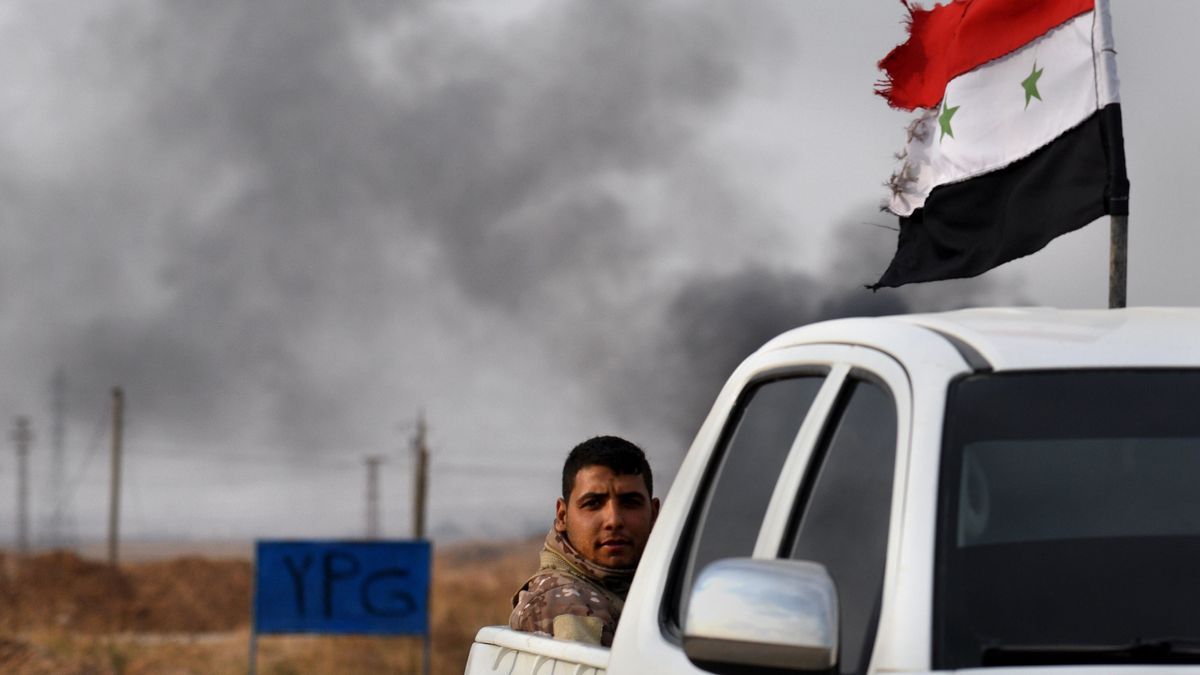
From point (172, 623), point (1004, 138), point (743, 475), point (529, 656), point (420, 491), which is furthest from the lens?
point (172, 623)

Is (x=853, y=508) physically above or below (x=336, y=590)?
above

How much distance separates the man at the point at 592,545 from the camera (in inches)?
193

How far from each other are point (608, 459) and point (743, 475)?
4.96 feet

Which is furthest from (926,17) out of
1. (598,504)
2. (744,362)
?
(744,362)

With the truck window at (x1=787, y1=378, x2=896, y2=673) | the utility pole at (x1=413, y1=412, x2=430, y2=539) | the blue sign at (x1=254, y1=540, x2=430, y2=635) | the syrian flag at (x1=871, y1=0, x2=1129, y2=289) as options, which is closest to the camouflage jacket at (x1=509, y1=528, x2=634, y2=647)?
the truck window at (x1=787, y1=378, x2=896, y2=673)

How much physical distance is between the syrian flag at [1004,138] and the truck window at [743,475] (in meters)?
4.09

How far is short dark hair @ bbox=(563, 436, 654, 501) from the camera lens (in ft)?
18.1

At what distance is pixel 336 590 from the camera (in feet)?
100

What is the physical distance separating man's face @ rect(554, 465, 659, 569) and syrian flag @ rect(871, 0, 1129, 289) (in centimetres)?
306

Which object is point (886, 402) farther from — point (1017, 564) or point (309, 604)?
point (309, 604)

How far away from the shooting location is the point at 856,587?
336 cm

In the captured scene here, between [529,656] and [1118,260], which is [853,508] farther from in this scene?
[1118,260]

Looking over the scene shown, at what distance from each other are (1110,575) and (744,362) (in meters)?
1.22

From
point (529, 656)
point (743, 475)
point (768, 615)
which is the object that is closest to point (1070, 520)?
point (768, 615)
